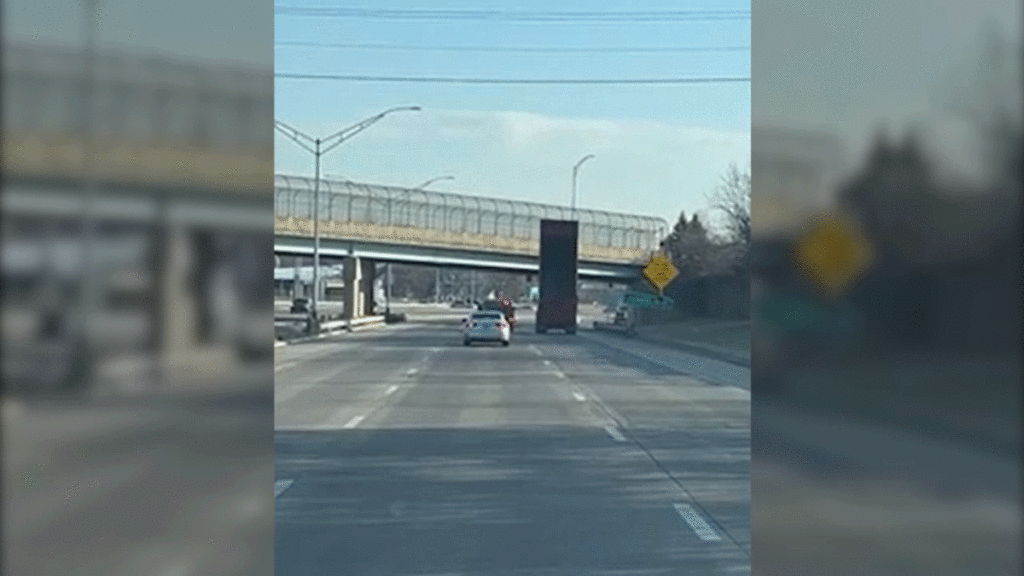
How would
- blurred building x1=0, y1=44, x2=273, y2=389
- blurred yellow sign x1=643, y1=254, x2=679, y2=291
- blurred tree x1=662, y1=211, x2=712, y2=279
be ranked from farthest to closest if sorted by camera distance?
blurred tree x1=662, y1=211, x2=712, y2=279
blurred yellow sign x1=643, y1=254, x2=679, y2=291
blurred building x1=0, y1=44, x2=273, y2=389

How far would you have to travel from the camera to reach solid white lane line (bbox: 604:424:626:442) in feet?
57.0

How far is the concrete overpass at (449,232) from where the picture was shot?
230 ft

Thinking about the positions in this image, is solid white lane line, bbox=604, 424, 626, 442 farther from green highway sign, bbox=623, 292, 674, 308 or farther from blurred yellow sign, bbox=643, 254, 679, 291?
green highway sign, bbox=623, 292, 674, 308

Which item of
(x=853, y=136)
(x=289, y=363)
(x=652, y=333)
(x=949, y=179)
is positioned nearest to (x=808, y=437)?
(x=853, y=136)

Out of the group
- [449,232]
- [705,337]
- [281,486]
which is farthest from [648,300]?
[281,486]

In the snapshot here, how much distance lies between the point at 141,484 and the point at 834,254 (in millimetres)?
1598

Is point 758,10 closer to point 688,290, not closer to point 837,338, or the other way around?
point 837,338

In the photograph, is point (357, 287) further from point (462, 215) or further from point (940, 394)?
point (940, 394)

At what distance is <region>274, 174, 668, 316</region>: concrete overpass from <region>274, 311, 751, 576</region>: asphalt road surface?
4048cm

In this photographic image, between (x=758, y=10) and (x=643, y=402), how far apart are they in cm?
2127

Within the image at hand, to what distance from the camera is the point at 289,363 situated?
1574 inches

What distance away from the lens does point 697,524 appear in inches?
400

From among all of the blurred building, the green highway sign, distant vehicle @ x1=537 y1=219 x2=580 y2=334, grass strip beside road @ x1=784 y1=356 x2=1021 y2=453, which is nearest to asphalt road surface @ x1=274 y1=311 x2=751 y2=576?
the blurred building

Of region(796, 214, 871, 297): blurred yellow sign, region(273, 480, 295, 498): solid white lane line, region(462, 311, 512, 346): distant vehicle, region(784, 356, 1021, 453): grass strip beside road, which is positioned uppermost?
region(796, 214, 871, 297): blurred yellow sign
